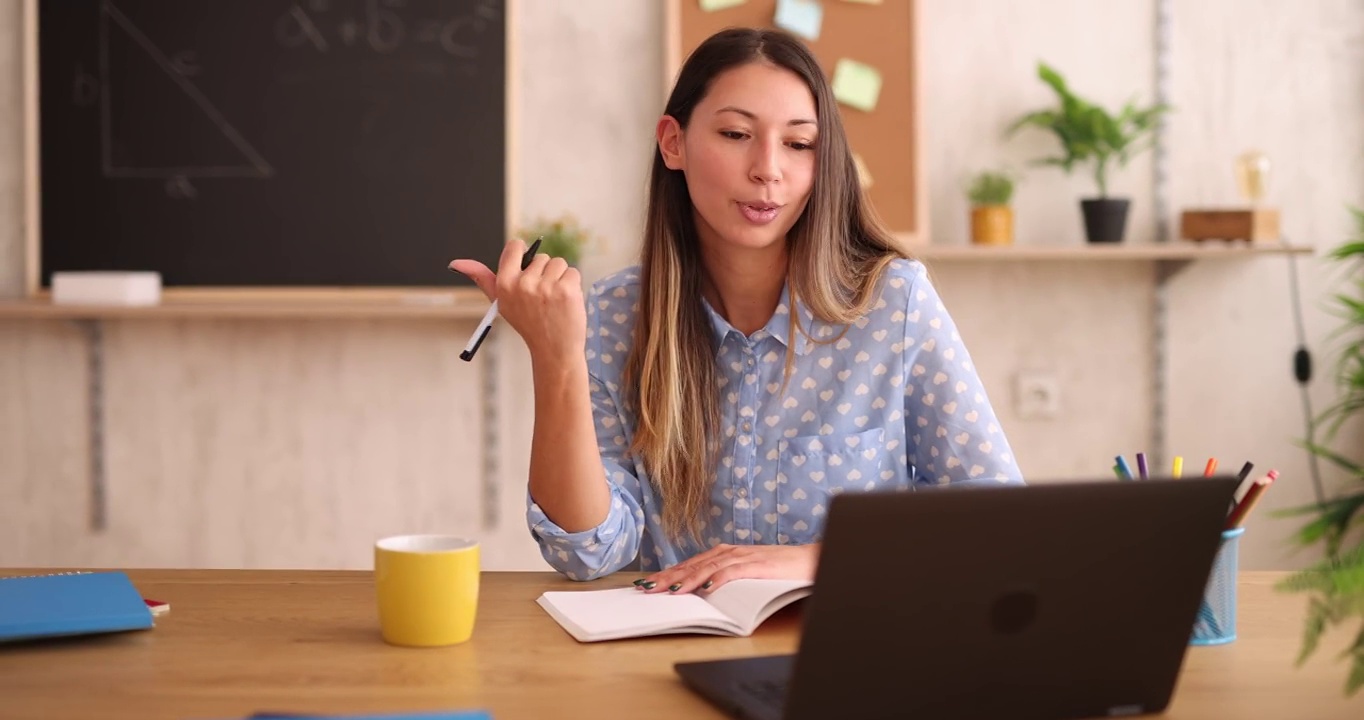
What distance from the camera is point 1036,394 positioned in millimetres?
2893

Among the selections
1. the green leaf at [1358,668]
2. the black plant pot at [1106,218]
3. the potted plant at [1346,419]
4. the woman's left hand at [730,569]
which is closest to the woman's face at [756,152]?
the woman's left hand at [730,569]

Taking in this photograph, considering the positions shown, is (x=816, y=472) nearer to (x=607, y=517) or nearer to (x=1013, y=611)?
(x=607, y=517)

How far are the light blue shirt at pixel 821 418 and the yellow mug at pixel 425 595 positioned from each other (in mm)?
478

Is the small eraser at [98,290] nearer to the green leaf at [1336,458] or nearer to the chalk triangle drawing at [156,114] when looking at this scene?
the chalk triangle drawing at [156,114]

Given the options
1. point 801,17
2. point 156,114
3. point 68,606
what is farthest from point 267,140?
point 68,606

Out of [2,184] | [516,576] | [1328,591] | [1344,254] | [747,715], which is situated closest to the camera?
[1328,591]

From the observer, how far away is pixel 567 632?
1138 millimetres

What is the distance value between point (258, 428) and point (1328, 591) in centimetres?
246

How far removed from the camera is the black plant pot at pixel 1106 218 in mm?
2705

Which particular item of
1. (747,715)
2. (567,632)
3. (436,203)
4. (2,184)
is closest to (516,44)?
(436,203)

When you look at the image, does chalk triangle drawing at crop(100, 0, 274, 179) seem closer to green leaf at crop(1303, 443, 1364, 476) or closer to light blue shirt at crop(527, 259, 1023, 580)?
light blue shirt at crop(527, 259, 1023, 580)

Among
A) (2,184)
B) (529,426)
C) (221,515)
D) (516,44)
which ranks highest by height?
(516,44)

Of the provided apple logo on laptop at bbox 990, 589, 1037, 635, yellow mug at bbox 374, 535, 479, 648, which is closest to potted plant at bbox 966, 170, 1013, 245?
yellow mug at bbox 374, 535, 479, 648

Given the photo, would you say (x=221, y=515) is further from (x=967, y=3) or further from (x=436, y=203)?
(x=967, y=3)
